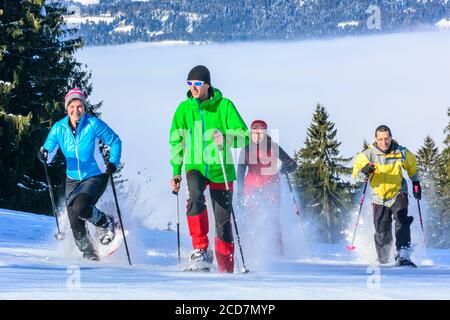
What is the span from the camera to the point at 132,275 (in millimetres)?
7574

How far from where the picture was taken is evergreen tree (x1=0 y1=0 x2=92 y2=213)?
A: 2800 cm

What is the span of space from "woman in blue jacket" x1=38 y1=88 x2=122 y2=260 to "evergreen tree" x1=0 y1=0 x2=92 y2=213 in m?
17.8

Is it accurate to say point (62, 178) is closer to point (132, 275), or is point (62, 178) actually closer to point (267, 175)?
point (267, 175)

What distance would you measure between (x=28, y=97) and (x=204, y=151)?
2211 centimetres

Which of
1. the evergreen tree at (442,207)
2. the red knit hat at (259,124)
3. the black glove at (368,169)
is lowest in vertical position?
the evergreen tree at (442,207)

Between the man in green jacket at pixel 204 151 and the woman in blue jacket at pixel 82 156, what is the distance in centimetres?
90

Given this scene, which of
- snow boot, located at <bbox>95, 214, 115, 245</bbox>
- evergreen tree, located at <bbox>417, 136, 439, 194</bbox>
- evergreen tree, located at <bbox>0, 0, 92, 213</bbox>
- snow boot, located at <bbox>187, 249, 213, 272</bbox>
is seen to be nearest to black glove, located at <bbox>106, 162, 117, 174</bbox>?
snow boot, located at <bbox>95, 214, 115, 245</bbox>

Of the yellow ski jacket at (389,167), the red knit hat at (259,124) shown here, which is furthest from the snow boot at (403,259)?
the red knit hat at (259,124)

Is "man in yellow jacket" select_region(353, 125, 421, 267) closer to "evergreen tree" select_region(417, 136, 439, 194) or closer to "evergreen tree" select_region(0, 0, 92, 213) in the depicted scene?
"evergreen tree" select_region(0, 0, 92, 213)

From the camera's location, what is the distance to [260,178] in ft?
45.5

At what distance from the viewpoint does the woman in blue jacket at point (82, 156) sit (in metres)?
9.45

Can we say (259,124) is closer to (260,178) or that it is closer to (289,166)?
(260,178)

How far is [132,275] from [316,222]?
50.2 meters

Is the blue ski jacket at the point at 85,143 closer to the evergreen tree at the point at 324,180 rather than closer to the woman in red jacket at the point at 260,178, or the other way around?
the woman in red jacket at the point at 260,178
